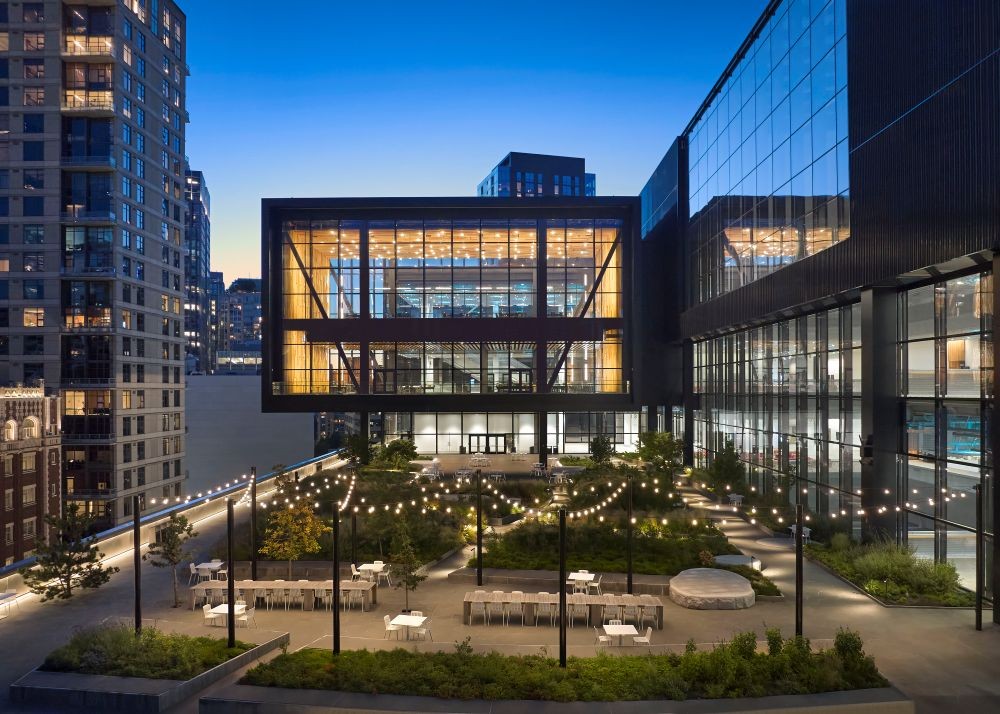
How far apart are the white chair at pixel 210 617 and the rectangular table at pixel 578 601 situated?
659cm

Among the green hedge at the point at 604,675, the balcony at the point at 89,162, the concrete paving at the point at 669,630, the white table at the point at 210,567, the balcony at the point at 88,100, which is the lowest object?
the concrete paving at the point at 669,630

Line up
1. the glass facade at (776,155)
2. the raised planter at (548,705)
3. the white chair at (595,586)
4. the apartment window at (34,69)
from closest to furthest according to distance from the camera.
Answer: the raised planter at (548,705) < the white chair at (595,586) < the glass facade at (776,155) < the apartment window at (34,69)

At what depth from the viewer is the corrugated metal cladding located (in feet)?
63.4

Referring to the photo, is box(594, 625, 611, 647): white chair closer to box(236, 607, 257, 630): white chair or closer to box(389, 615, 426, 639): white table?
box(389, 615, 426, 639): white table

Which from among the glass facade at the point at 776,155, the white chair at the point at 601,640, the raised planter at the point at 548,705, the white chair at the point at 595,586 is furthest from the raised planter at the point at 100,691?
the glass facade at the point at 776,155

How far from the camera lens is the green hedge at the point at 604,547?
25141 millimetres

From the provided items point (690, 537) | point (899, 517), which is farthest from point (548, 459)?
point (899, 517)

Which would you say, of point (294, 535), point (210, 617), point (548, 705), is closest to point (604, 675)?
point (548, 705)

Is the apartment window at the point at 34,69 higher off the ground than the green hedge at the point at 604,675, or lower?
higher

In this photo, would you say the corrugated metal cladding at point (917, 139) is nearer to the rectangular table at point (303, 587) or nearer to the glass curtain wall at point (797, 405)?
the glass curtain wall at point (797, 405)

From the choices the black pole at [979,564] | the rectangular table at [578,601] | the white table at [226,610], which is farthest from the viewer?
the rectangular table at [578,601]

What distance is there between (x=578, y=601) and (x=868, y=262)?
1543 cm

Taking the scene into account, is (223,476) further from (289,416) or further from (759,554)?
(759,554)

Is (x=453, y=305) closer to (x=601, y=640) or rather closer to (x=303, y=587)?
(x=303, y=587)
